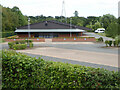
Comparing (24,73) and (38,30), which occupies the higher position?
(38,30)

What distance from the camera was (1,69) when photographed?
5.96 meters

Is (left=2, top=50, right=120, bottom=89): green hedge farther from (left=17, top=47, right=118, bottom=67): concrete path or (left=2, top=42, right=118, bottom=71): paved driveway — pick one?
(left=17, top=47, right=118, bottom=67): concrete path

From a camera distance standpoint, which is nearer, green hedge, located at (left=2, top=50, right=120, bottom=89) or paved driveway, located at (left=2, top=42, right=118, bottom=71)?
green hedge, located at (left=2, top=50, right=120, bottom=89)

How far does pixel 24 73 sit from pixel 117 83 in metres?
3.18

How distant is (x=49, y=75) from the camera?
5.66 meters

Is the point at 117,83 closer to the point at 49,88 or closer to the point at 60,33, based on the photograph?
the point at 49,88

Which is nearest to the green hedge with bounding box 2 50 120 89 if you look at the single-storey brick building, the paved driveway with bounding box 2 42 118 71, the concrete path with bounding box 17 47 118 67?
the paved driveway with bounding box 2 42 118 71

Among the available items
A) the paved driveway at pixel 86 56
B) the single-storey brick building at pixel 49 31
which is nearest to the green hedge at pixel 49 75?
the paved driveway at pixel 86 56

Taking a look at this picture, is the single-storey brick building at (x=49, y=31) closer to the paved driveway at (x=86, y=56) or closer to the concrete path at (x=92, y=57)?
the paved driveway at (x=86, y=56)

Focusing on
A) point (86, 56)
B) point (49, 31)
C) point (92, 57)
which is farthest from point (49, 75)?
A: point (49, 31)

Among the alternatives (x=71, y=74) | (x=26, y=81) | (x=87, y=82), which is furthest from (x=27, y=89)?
(x=87, y=82)

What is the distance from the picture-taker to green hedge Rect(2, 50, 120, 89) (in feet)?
16.2

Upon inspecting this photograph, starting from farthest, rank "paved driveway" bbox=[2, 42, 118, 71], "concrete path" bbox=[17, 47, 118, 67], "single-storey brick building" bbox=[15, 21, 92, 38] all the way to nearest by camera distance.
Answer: "single-storey brick building" bbox=[15, 21, 92, 38], "concrete path" bbox=[17, 47, 118, 67], "paved driveway" bbox=[2, 42, 118, 71]

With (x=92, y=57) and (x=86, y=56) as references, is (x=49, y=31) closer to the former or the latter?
(x=86, y=56)
